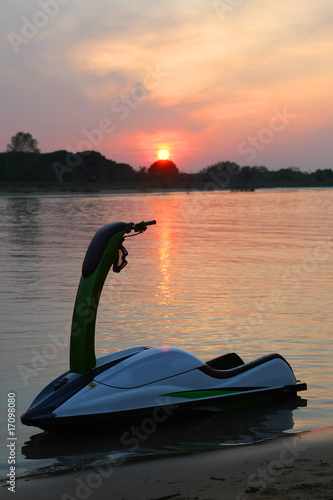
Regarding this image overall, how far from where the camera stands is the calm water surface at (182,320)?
6188 mm

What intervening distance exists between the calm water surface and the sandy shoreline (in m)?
0.41

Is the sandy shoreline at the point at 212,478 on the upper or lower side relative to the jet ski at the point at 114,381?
lower

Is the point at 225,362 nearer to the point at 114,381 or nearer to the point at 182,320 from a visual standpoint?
the point at 114,381

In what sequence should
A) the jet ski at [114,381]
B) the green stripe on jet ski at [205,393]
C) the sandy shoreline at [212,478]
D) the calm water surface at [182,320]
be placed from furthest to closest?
the green stripe on jet ski at [205,393] < the calm water surface at [182,320] < the jet ski at [114,381] < the sandy shoreline at [212,478]

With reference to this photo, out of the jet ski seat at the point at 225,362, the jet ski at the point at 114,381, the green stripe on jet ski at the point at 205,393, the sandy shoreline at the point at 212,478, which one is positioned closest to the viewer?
the sandy shoreline at the point at 212,478

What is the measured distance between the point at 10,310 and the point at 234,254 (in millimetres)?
9722

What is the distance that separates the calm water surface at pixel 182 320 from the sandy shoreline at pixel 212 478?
Answer: 415 mm

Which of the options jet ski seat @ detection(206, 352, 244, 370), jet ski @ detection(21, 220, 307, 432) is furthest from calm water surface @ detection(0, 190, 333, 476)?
jet ski seat @ detection(206, 352, 244, 370)

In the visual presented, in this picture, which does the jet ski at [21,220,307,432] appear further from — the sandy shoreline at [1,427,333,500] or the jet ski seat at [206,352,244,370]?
the sandy shoreline at [1,427,333,500]

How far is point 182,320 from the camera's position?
11.0 m

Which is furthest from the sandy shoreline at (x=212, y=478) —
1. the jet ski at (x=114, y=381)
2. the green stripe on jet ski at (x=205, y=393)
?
the green stripe on jet ski at (x=205, y=393)

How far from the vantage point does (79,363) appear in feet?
20.3

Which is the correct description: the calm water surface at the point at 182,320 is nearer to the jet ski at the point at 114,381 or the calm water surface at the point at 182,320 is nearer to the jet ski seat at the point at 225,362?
the jet ski at the point at 114,381

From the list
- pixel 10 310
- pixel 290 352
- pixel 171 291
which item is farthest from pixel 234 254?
pixel 290 352
